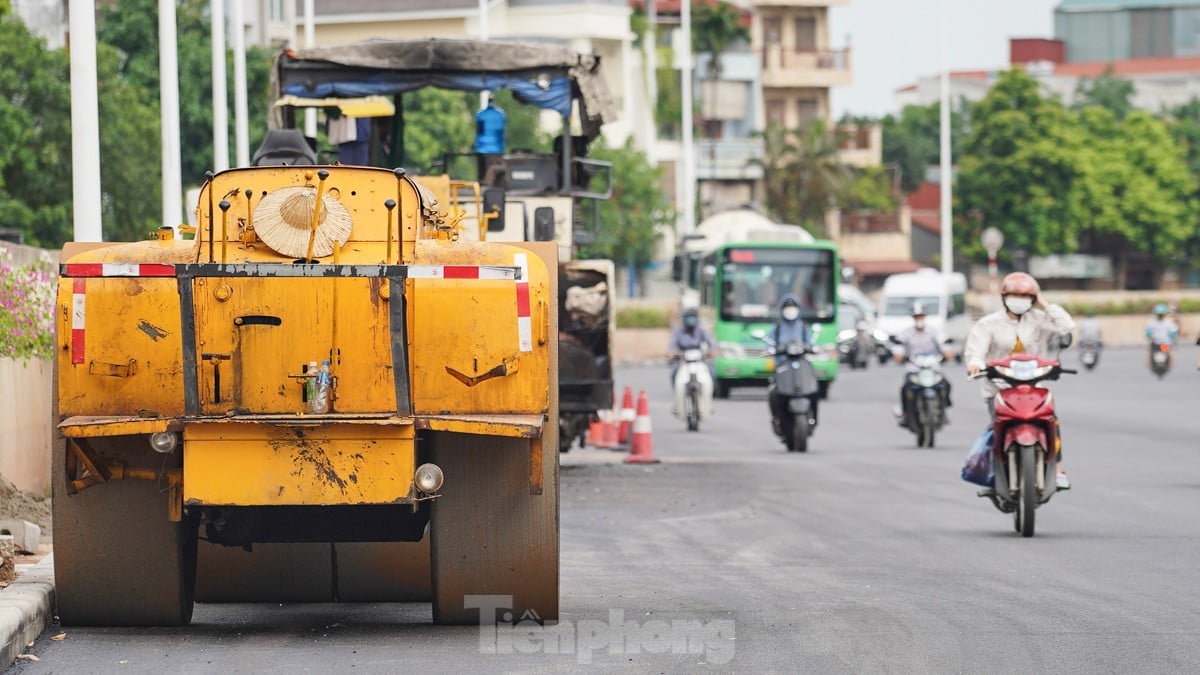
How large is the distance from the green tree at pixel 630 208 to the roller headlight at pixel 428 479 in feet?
204

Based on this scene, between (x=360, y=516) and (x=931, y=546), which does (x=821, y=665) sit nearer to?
(x=360, y=516)

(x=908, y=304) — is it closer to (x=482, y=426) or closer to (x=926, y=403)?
(x=926, y=403)

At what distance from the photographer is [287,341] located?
8977 millimetres

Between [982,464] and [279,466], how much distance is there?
726 centimetres

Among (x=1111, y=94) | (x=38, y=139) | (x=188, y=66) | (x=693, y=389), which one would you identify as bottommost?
(x=693, y=389)

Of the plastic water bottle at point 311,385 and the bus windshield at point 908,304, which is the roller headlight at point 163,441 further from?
the bus windshield at point 908,304

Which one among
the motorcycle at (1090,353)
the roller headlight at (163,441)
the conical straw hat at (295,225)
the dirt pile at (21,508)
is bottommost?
the motorcycle at (1090,353)

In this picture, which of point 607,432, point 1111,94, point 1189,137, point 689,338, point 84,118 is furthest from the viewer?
point 1111,94

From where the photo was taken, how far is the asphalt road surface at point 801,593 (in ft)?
29.4

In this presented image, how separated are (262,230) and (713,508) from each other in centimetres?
846

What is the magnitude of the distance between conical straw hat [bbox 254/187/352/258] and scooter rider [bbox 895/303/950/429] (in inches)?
702

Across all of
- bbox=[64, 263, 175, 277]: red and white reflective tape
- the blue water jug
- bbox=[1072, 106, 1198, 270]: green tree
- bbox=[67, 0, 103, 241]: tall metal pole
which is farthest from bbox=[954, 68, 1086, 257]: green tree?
bbox=[64, 263, 175, 277]: red and white reflective tape

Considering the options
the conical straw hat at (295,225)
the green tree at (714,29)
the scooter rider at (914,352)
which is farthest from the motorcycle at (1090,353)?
the conical straw hat at (295,225)

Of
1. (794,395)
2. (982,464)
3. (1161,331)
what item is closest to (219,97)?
(794,395)
